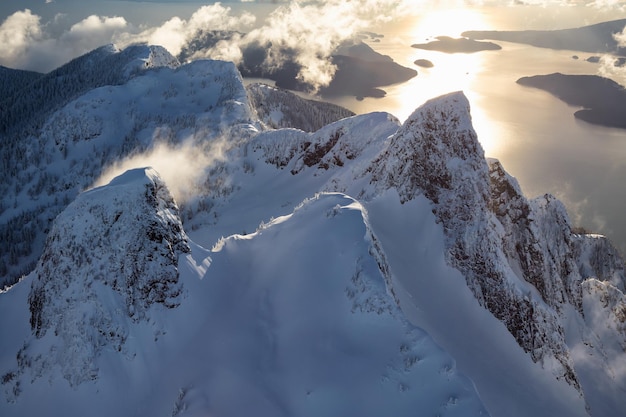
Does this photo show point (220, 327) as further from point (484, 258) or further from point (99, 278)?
point (484, 258)

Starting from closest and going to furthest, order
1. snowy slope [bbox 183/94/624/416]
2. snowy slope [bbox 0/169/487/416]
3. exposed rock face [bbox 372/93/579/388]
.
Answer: snowy slope [bbox 0/169/487/416] → snowy slope [bbox 183/94/624/416] → exposed rock face [bbox 372/93/579/388]

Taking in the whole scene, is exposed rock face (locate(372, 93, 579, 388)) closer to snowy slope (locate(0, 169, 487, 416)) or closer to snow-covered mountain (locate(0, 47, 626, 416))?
snow-covered mountain (locate(0, 47, 626, 416))

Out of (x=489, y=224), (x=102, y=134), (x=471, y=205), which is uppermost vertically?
(x=471, y=205)

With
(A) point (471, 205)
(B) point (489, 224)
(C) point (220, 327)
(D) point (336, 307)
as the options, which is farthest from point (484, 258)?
(C) point (220, 327)

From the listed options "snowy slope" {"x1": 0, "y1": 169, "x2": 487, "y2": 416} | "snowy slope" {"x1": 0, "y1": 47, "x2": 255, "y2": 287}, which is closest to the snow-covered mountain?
"snowy slope" {"x1": 0, "y1": 169, "x2": 487, "y2": 416}

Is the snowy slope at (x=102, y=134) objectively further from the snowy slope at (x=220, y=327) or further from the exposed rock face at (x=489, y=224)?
the snowy slope at (x=220, y=327)

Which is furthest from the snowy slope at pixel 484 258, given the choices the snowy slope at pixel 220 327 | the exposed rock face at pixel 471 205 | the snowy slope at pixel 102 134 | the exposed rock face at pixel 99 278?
the snowy slope at pixel 102 134
